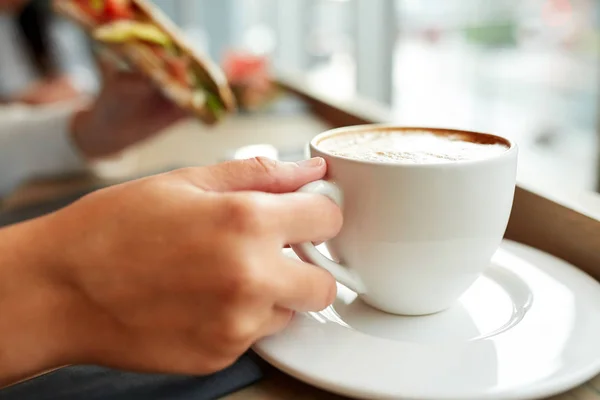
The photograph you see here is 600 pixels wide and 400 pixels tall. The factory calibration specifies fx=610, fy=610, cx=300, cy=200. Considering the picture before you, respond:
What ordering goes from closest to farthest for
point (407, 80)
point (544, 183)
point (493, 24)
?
point (544, 183), point (493, 24), point (407, 80)

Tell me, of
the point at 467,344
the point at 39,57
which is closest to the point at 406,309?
the point at 467,344

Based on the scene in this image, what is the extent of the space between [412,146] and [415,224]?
9 cm

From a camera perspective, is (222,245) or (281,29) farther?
(281,29)

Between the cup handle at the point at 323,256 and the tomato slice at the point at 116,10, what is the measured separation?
2.44 ft

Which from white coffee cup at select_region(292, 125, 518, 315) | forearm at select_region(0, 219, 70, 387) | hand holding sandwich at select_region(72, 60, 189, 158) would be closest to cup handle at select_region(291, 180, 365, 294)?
white coffee cup at select_region(292, 125, 518, 315)

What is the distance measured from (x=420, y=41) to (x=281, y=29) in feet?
2.99

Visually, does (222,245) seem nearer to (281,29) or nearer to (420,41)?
(420,41)

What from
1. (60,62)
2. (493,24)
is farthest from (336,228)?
(60,62)

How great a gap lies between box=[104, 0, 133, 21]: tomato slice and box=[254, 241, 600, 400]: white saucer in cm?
73

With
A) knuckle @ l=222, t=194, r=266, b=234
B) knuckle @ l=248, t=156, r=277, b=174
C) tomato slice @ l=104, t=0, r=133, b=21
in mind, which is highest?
tomato slice @ l=104, t=0, r=133, b=21

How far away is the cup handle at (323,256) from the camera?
391mm

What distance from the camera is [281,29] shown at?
3.03 meters

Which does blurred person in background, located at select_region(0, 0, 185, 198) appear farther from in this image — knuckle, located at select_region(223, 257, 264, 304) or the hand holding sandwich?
knuckle, located at select_region(223, 257, 264, 304)

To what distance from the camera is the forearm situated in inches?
14.2
